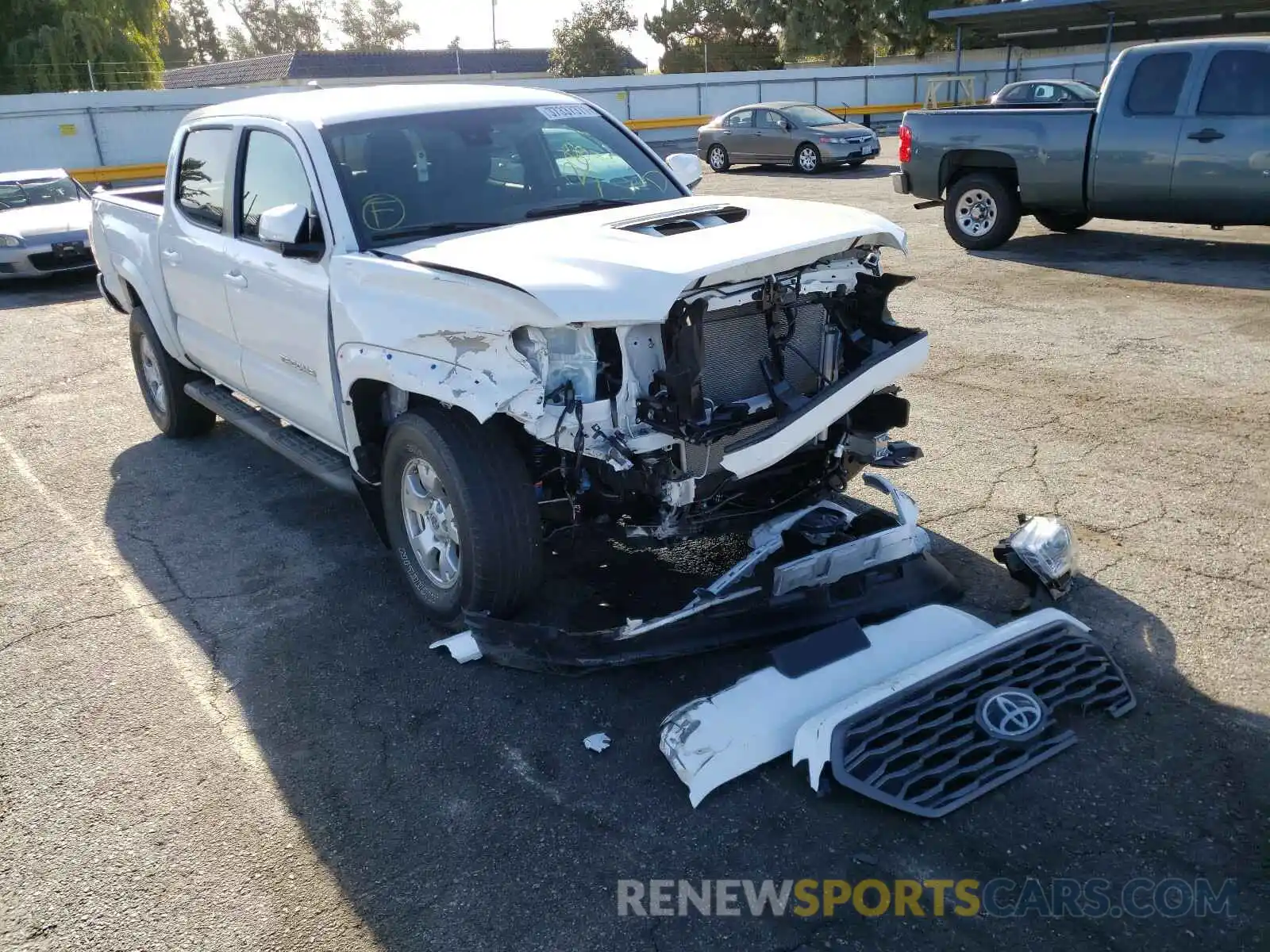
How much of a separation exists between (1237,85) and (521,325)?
9248 mm

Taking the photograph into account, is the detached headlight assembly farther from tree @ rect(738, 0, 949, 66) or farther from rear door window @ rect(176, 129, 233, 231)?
tree @ rect(738, 0, 949, 66)

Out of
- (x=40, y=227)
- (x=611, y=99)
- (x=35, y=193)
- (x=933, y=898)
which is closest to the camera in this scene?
(x=933, y=898)

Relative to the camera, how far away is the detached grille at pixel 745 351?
3699 mm

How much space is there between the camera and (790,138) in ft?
68.2

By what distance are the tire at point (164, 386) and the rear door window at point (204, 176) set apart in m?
1.14

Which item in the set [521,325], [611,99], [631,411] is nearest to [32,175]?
[521,325]

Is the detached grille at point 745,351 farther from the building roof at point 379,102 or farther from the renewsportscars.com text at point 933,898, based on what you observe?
the building roof at point 379,102

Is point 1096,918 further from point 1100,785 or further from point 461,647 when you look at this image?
point 461,647

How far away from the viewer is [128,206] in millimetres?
6574

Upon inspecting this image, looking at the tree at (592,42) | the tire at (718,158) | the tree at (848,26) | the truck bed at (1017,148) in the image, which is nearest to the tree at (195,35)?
the tree at (592,42)

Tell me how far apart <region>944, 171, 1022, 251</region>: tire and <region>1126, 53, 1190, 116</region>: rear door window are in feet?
5.05

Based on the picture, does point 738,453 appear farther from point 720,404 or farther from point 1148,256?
point 1148,256

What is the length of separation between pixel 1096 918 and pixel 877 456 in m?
2.21

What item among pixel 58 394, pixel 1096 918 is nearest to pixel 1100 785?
pixel 1096 918
